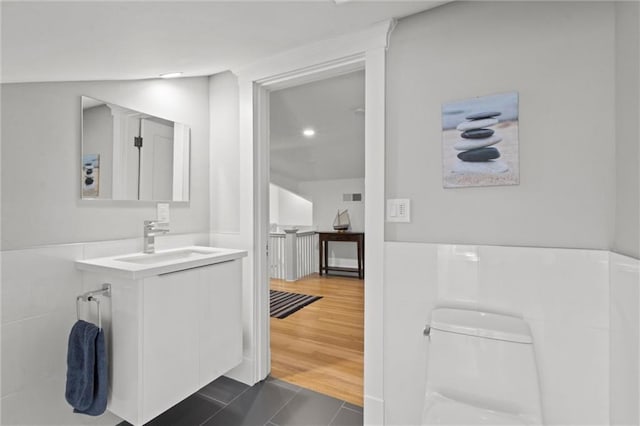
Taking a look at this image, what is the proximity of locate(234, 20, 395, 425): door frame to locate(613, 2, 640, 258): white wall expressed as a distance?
2.99 feet

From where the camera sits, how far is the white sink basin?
1626 mm

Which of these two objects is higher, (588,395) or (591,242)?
(591,242)

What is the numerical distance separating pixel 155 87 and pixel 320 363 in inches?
90.5

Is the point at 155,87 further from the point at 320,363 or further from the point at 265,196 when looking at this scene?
the point at 320,363

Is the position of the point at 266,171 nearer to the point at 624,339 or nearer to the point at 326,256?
the point at 624,339

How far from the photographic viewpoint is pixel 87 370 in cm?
133

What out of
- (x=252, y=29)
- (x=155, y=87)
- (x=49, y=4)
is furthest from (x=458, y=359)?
(x=155, y=87)

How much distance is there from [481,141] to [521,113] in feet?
0.61

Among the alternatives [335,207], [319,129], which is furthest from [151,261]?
[335,207]

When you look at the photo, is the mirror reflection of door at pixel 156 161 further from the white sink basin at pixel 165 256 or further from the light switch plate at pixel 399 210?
the light switch plate at pixel 399 210

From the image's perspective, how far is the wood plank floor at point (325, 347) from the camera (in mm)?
2031

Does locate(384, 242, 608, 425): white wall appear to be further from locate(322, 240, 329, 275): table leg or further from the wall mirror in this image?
locate(322, 240, 329, 275): table leg

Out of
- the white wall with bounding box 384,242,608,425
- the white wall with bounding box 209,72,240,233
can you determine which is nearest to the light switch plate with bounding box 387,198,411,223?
the white wall with bounding box 384,242,608,425

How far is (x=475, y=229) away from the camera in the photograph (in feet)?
4.49
